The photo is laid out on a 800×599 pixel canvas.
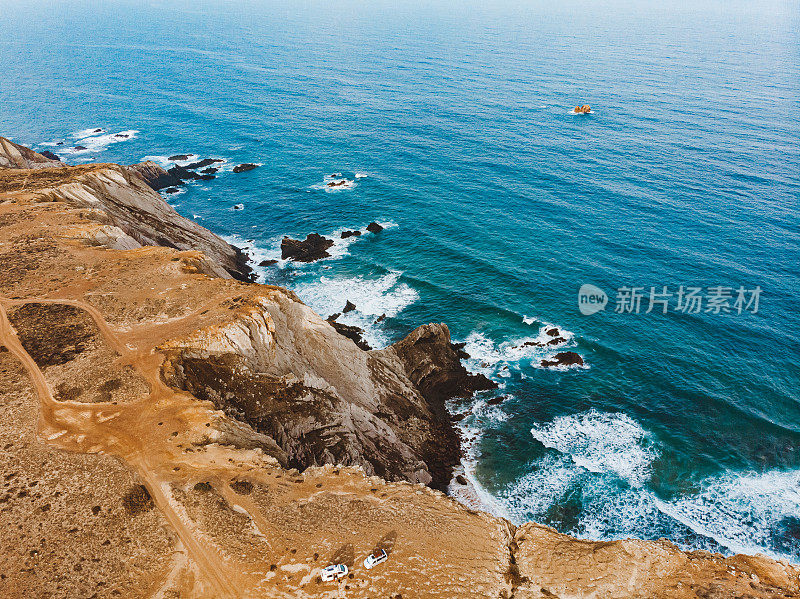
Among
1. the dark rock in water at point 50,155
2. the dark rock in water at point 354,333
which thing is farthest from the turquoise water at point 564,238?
the dark rock in water at point 50,155

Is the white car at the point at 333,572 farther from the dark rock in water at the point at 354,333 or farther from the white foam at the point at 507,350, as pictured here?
the dark rock in water at the point at 354,333

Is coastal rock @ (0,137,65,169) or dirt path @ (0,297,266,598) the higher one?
coastal rock @ (0,137,65,169)

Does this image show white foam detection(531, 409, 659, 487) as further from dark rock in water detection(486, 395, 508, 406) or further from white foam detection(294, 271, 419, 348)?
white foam detection(294, 271, 419, 348)

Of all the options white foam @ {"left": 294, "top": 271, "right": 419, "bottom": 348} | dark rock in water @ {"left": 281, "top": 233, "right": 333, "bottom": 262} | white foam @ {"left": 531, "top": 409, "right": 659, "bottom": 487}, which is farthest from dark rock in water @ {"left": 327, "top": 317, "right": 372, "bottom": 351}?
white foam @ {"left": 531, "top": 409, "right": 659, "bottom": 487}

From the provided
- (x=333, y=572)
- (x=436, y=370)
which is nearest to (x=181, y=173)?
(x=436, y=370)

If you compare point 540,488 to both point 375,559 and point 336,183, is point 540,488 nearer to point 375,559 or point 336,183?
point 375,559
